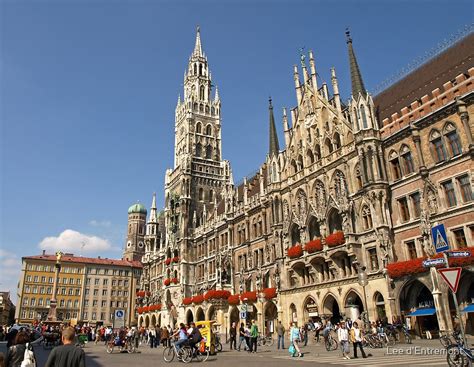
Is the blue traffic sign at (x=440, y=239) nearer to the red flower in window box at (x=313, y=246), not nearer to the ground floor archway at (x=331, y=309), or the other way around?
the red flower in window box at (x=313, y=246)

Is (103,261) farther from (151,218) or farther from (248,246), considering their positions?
(248,246)

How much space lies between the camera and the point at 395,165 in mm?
29250

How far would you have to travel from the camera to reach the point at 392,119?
29.8 meters

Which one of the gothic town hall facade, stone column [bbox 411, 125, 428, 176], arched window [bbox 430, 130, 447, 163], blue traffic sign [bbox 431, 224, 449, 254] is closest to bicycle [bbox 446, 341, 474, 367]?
blue traffic sign [bbox 431, 224, 449, 254]

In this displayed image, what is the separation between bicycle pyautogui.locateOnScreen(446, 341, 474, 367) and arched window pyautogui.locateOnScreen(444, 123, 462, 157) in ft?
57.8

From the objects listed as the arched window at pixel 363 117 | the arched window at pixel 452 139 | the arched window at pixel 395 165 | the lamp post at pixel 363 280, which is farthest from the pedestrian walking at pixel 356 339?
the arched window at pixel 363 117

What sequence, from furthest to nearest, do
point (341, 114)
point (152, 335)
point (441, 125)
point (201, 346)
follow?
point (341, 114) → point (152, 335) → point (441, 125) → point (201, 346)

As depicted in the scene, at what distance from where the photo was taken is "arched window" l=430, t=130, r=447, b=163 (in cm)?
2570

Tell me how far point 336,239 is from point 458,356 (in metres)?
20.0

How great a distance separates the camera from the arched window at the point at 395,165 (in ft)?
94.7

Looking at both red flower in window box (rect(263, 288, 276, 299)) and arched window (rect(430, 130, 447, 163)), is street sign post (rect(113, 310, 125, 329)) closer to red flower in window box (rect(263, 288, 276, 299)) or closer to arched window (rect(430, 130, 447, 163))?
red flower in window box (rect(263, 288, 276, 299))

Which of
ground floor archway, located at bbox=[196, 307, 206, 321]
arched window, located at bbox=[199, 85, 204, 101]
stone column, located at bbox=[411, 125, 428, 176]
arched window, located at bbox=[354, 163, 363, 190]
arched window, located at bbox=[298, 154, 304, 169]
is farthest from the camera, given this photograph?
arched window, located at bbox=[199, 85, 204, 101]

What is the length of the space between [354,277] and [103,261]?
74.7 m

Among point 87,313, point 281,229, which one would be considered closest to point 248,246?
point 281,229
